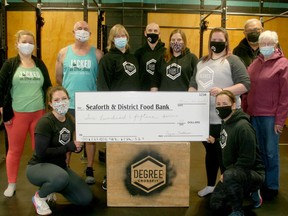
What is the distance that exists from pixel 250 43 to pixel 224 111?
1055 millimetres

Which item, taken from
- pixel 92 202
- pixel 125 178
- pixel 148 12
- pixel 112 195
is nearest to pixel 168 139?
pixel 125 178

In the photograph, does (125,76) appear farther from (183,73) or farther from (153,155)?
(153,155)

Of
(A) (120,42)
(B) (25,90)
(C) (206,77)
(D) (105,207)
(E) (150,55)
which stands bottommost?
(D) (105,207)

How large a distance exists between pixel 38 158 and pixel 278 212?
2.00m

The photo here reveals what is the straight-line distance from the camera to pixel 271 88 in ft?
9.43

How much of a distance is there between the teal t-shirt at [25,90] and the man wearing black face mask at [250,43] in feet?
6.50

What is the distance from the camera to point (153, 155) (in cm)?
275

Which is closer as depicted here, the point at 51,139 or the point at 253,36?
the point at 51,139

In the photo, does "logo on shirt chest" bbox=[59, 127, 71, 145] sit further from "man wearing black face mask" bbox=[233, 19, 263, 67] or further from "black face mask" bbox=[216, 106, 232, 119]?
"man wearing black face mask" bbox=[233, 19, 263, 67]

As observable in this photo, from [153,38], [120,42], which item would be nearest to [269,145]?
[153,38]

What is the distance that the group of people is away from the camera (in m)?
2.57

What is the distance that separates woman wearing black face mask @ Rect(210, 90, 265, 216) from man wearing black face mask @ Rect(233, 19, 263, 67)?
2.84ft

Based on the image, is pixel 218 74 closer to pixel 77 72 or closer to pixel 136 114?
pixel 136 114

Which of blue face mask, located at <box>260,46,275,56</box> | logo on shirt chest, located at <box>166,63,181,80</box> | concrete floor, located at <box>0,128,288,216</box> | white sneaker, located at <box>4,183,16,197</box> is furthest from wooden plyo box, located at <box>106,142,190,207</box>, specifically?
blue face mask, located at <box>260,46,275,56</box>
